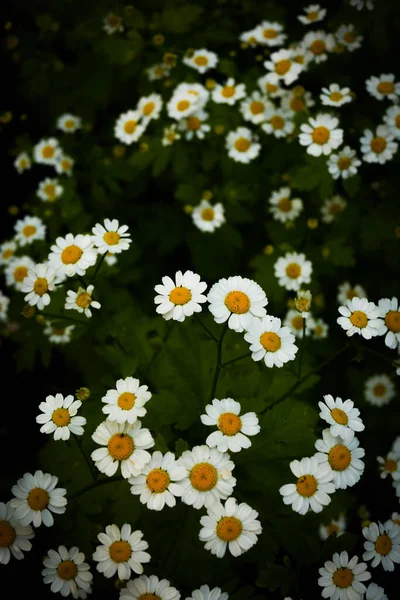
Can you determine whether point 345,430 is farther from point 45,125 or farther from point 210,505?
point 45,125

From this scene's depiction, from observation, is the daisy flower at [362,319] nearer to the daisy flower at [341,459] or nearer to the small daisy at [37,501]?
the daisy flower at [341,459]

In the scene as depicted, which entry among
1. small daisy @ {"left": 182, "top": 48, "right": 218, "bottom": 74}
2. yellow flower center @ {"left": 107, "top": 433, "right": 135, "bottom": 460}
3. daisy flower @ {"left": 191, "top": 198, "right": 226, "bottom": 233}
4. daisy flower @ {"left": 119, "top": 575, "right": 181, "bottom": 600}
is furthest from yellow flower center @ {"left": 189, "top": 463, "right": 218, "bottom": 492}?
small daisy @ {"left": 182, "top": 48, "right": 218, "bottom": 74}

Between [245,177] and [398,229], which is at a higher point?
[245,177]

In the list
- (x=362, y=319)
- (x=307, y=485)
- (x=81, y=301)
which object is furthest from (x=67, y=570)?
(x=362, y=319)

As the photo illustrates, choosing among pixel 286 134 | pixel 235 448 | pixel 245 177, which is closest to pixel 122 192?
pixel 245 177

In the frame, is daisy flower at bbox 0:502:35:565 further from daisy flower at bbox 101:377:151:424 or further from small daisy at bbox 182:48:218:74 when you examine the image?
small daisy at bbox 182:48:218:74

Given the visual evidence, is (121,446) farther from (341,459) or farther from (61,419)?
(341,459)
